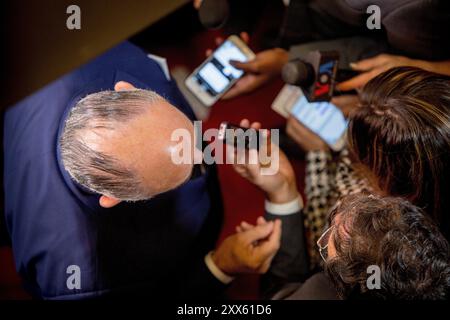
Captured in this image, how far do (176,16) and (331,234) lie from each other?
994 millimetres

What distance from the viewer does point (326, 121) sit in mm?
1311

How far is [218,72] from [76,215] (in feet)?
2.09

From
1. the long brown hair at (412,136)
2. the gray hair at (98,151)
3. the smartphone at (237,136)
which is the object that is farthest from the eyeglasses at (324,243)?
the gray hair at (98,151)

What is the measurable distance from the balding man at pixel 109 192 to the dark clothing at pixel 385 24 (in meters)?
0.47

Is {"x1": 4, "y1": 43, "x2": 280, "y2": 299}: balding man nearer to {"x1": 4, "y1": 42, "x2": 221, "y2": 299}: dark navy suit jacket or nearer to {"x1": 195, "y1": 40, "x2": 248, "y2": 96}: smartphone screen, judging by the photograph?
{"x1": 4, "y1": 42, "x2": 221, "y2": 299}: dark navy suit jacket

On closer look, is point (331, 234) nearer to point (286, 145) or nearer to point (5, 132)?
point (286, 145)

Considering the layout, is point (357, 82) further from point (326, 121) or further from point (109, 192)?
point (109, 192)

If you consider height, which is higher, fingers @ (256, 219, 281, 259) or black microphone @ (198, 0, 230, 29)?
black microphone @ (198, 0, 230, 29)

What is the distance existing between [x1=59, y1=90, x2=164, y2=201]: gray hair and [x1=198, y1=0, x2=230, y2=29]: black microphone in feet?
1.69

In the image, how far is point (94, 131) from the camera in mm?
842

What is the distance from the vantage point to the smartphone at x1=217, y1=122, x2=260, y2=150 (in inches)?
40.9

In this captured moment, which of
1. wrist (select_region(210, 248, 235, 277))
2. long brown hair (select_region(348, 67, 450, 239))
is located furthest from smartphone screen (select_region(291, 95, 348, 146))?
wrist (select_region(210, 248, 235, 277))

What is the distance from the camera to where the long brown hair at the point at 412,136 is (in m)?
0.87
